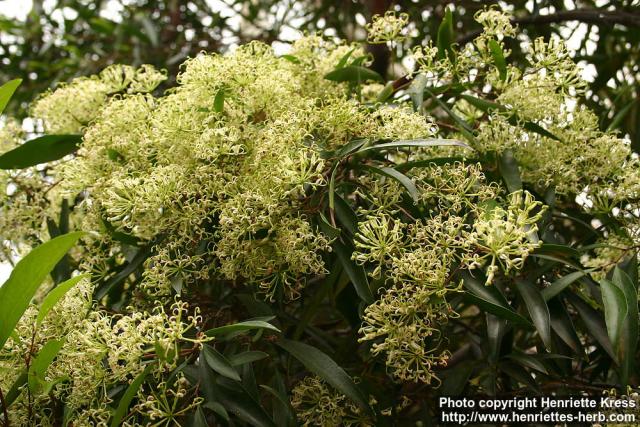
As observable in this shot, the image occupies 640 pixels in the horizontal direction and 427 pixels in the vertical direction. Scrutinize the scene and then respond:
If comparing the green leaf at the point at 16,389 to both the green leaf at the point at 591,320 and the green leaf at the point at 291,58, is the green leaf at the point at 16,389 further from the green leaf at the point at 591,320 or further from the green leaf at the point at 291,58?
the green leaf at the point at 591,320

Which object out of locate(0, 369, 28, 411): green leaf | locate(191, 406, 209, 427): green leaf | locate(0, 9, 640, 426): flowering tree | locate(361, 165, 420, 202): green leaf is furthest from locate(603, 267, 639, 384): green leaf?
locate(0, 369, 28, 411): green leaf

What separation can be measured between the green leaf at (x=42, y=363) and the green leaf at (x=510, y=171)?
2.13ft

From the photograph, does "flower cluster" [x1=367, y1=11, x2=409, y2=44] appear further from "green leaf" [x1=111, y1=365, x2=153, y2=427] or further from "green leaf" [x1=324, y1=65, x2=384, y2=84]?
"green leaf" [x1=111, y1=365, x2=153, y2=427]

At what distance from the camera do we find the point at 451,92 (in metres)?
1.20

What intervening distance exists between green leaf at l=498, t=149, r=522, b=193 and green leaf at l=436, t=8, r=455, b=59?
0.22 meters

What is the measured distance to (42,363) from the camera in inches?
32.6

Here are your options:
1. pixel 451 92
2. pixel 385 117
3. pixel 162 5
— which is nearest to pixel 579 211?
pixel 451 92

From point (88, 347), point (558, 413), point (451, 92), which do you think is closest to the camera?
point (88, 347)

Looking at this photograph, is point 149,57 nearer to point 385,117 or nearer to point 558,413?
point 385,117

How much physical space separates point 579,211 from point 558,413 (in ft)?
1.24

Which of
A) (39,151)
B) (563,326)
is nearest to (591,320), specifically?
(563,326)

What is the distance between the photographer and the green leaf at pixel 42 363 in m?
0.82

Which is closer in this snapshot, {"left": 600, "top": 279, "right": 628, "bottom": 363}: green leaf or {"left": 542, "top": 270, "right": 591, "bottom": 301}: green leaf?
{"left": 600, "top": 279, "right": 628, "bottom": 363}: green leaf

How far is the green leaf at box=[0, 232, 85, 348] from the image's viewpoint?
2.64 ft
